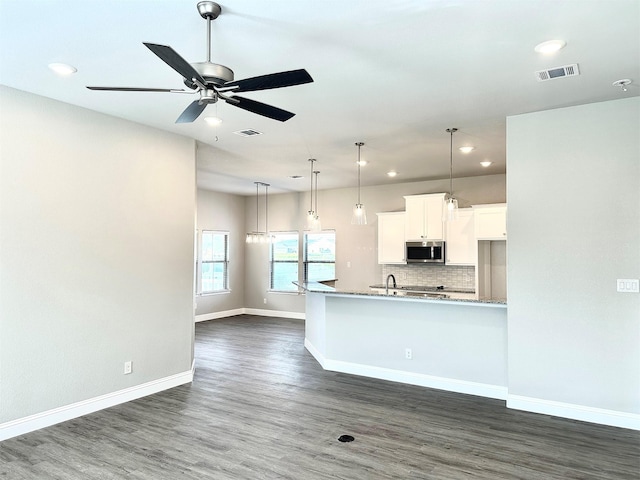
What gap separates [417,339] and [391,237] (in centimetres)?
324

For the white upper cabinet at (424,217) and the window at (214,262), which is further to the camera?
the window at (214,262)

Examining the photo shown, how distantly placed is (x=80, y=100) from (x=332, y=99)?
2.26 m

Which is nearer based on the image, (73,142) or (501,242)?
(73,142)

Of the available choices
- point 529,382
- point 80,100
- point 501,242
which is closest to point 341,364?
point 529,382

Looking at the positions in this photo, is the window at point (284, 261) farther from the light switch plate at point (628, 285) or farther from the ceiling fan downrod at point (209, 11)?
the ceiling fan downrod at point (209, 11)

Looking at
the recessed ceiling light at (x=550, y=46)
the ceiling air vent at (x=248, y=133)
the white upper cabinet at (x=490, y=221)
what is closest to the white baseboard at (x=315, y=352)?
the ceiling air vent at (x=248, y=133)

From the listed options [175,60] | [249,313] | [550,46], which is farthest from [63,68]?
[249,313]

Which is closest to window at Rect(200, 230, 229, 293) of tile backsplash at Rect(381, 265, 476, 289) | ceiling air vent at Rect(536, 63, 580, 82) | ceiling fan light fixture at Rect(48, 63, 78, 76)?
tile backsplash at Rect(381, 265, 476, 289)

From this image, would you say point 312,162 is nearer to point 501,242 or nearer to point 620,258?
point 501,242

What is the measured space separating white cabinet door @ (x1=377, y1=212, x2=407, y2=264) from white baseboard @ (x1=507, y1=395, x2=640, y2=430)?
12.5 feet

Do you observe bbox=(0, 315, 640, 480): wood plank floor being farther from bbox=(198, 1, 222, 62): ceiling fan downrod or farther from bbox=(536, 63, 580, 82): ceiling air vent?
bbox=(536, 63, 580, 82): ceiling air vent

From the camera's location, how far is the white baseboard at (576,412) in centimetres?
371

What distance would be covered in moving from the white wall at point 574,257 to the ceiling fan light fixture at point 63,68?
3897mm

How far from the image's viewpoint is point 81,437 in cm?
349
